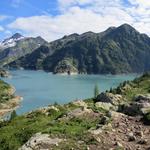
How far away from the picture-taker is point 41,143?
29.6 metres

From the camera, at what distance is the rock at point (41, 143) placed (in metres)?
29.0

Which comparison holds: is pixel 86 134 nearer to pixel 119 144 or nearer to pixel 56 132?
pixel 56 132

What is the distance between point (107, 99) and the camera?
279 feet

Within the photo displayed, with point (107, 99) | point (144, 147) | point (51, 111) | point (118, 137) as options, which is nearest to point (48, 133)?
point (118, 137)

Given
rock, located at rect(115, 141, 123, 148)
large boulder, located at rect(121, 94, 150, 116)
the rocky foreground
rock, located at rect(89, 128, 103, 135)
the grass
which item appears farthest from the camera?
large boulder, located at rect(121, 94, 150, 116)

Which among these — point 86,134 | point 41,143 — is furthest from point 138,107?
point 41,143

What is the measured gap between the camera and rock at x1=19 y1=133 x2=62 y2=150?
29.0 m

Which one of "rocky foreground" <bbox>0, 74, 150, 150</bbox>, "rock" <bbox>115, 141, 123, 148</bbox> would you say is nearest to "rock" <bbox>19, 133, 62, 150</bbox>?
"rocky foreground" <bbox>0, 74, 150, 150</bbox>

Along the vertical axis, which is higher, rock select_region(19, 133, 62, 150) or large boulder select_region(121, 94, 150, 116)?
large boulder select_region(121, 94, 150, 116)

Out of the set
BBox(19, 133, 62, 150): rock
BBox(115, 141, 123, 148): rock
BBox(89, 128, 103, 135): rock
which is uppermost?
BBox(89, 128, 103, 135): rock

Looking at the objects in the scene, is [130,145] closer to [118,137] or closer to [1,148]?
[118,137]

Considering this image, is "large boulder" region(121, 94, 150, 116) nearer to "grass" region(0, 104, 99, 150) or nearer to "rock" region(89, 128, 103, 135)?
"grass" region(0, 104, 99, 150)

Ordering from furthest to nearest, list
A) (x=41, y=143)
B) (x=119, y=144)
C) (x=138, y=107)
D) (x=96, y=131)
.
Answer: (x=138, y=107) → (x=96, y=131) → (x=41, y=143) → (x=119, y=144)

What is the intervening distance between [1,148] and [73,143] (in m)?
8.22
